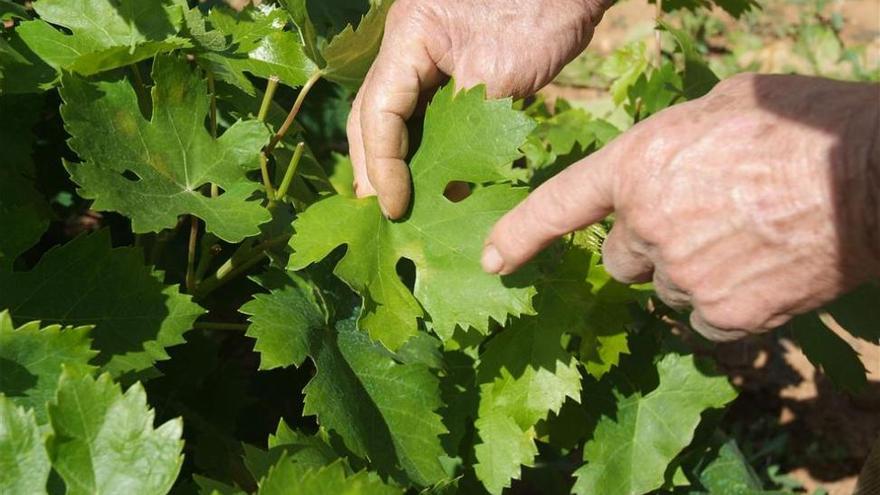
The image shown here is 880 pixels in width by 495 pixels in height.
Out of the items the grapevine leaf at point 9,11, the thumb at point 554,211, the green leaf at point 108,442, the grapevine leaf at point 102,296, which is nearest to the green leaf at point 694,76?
the thumb at point 554,211

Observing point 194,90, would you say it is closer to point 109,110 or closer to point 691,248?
point 109,110

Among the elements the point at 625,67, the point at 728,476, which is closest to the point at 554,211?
the point at 728,476

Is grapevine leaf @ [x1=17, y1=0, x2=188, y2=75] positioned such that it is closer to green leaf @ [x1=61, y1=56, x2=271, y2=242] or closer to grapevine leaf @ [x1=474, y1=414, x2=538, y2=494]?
green leaf @ [x1=61, y1=56, x2=271, y2=242]

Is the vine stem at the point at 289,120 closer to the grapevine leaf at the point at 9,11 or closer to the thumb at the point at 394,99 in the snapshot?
the thumb at the point at 394,99

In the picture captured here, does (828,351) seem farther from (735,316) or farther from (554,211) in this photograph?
(554,211)

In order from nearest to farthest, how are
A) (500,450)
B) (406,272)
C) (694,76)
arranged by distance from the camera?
(500,450), (406,272), (694,76)

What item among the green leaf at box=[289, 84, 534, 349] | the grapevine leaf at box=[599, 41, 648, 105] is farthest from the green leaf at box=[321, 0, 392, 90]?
the grapevine leaf at box=[599, 41, 648, 105]

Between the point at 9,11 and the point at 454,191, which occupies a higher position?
the point at 9,11
